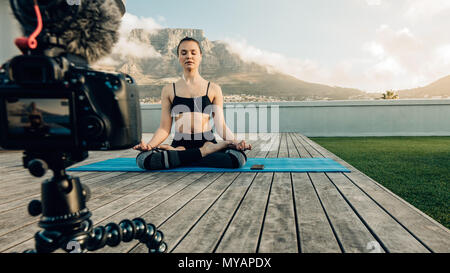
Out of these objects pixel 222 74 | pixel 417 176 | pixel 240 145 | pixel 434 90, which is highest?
pixel 222 74

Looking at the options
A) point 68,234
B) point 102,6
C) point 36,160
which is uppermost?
point 102,6

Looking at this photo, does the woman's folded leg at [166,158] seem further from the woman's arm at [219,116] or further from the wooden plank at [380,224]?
the wooden plank at [380,224]

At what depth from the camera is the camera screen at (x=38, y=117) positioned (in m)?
0.76

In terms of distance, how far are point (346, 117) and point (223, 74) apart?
175 ft

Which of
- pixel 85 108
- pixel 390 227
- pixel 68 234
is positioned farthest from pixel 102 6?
pixel 390 227

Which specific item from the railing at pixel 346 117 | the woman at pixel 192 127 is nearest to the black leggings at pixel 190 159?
the woman at pixel 192 127

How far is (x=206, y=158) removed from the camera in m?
2.80

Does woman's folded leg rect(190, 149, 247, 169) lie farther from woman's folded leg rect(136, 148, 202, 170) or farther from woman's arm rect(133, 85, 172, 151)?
woman's arm rect(133, 85, 172, 151)

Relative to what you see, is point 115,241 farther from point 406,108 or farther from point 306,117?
point 406,108

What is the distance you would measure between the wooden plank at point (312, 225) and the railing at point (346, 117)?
6.70m

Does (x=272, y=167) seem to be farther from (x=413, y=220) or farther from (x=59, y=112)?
(x=59, y=112)

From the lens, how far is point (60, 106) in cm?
78

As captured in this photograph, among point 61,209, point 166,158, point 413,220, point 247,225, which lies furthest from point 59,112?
point 166,158
